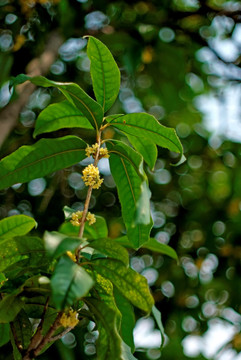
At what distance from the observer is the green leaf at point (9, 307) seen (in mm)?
706

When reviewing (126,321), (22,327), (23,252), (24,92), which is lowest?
(24,92)

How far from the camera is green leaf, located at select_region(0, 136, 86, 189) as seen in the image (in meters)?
0.85

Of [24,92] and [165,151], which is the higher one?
[24,92]

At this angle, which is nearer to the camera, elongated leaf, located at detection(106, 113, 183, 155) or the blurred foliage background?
elongated leaf, located at detection(106, 113, 183, 155)

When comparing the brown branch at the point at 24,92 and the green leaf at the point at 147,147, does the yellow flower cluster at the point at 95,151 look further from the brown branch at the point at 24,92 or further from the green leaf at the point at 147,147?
the brown branch at the point at 24,92

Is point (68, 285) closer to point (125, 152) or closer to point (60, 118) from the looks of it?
point (125, 152)

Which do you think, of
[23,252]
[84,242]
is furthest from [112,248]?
[23,252]

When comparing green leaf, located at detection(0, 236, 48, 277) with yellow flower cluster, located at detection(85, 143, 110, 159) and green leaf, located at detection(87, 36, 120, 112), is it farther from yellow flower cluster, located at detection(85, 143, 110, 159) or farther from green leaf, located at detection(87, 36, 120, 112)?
green leaf, located at detection(87, 36, 120, 112)

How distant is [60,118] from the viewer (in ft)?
2.97

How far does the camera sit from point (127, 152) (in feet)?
2.65

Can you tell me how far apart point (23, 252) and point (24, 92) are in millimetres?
1124

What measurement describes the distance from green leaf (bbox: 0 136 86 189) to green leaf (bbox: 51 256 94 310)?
277mm

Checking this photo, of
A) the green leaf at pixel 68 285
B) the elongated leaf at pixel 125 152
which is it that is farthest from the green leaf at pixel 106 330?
the elongated leaf at pixel 125 152

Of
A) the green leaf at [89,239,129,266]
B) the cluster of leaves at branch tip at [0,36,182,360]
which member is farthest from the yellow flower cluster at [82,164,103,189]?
the green leaf at [89,239,129,266]
